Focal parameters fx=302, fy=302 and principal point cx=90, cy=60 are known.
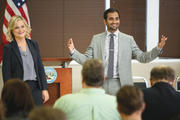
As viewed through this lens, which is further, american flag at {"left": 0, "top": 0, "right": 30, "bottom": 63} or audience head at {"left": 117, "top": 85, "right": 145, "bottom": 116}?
american flag at {"left": 0, "top": 0, "right": 30, "bottom": 63}

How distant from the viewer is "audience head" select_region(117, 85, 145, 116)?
1.78 meters

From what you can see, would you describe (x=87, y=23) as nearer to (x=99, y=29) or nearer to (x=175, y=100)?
(x=99, y=29)

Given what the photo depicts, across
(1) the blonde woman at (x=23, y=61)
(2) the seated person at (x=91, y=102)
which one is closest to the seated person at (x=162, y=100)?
(2) the seated person at (x=91, y=102)

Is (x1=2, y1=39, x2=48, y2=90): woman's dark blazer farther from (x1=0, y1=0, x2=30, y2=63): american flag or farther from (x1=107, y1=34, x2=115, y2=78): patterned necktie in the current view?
(x1=0, y1=0, x2=30, y2=63): american flag

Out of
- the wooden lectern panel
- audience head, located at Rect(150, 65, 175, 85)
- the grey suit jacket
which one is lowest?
the wooden lectern panel

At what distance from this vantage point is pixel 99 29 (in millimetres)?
5609

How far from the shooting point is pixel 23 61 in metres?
2.91

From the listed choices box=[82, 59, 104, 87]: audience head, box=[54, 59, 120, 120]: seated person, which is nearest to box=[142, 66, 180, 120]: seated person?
box=[54, 59, 120, 120]: seated person

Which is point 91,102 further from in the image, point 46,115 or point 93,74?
point 46,115

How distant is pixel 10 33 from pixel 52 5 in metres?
2.50

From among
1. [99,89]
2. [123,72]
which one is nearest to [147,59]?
[123,72]

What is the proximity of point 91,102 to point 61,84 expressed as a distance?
1909 millimetres

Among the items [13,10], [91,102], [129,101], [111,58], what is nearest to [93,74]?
[91,102]

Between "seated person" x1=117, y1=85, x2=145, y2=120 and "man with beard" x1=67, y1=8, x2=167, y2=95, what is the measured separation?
1.50 meters
